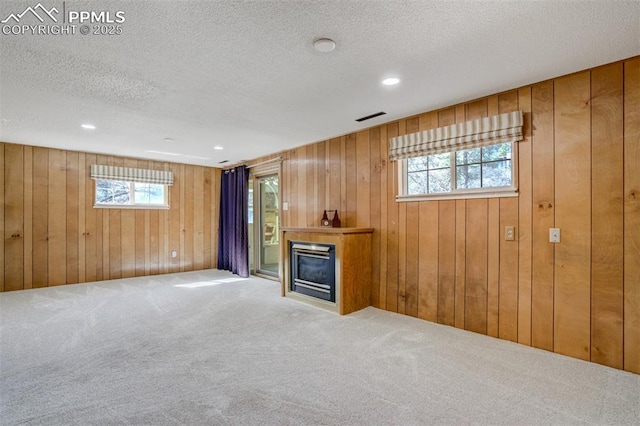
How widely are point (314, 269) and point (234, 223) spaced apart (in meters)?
2.95

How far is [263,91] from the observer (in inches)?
114

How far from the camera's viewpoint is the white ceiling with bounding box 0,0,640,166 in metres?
1.78

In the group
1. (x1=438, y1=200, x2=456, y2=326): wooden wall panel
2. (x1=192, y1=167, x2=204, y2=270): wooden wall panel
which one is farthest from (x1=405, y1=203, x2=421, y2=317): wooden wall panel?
(x1=192, y1=167, x2=204, y2=270): wooden wall panel

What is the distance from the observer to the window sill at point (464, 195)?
2.90 metres

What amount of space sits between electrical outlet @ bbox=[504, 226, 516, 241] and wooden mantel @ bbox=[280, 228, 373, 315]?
1.54 meters

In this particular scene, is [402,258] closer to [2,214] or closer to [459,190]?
[459,190]

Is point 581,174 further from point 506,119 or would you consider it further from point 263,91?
point 263,91

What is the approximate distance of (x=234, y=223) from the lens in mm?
6477

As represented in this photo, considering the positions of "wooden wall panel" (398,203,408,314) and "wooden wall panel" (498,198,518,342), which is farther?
"wooden wall panel" (398,203,408,314)

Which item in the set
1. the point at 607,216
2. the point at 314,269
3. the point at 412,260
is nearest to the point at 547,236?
the point at 607,216

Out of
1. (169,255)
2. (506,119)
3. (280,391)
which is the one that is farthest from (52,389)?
(169,255)

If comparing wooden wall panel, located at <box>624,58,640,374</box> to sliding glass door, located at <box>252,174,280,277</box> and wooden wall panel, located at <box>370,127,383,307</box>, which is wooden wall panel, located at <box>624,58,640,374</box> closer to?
wooden wall panel, located at <box>370,127,383,307</box>

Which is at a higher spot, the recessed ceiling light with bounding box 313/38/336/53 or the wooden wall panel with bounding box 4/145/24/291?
the recessed ceiling light with bounding box 313/38/336/53

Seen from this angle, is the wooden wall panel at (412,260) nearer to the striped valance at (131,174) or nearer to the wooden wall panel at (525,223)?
the wooden wall panel at (525,223)
